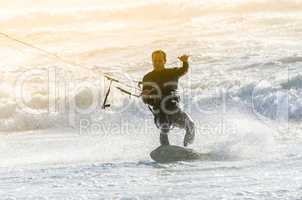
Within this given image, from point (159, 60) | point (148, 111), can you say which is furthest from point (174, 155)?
point (148, 111)

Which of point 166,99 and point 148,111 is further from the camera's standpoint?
point 148,111

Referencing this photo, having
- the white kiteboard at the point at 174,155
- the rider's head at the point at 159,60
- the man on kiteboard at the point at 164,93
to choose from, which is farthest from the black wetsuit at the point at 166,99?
the white kiteboard at the point at 174,155

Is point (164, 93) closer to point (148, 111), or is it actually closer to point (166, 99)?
point (166, 99)

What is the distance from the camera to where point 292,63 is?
25953mm

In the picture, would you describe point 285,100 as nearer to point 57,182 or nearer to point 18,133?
point 18,133

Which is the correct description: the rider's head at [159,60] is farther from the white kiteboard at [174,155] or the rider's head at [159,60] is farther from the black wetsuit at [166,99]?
the white kiteboard at [174,155]

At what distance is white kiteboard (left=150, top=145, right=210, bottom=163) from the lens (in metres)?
12.9

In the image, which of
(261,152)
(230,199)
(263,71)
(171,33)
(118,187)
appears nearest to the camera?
(230,199)

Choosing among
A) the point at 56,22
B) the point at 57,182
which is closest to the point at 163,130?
the point at 57,182

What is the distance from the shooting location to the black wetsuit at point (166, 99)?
42.7 ft

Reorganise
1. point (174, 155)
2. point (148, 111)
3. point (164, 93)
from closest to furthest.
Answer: point (174, 155)
point (164, 93)
point (148, 111)

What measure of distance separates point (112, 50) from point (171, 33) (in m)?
5.15

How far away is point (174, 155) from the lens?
12930 mm

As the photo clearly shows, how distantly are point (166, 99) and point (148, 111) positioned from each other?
9186mm
